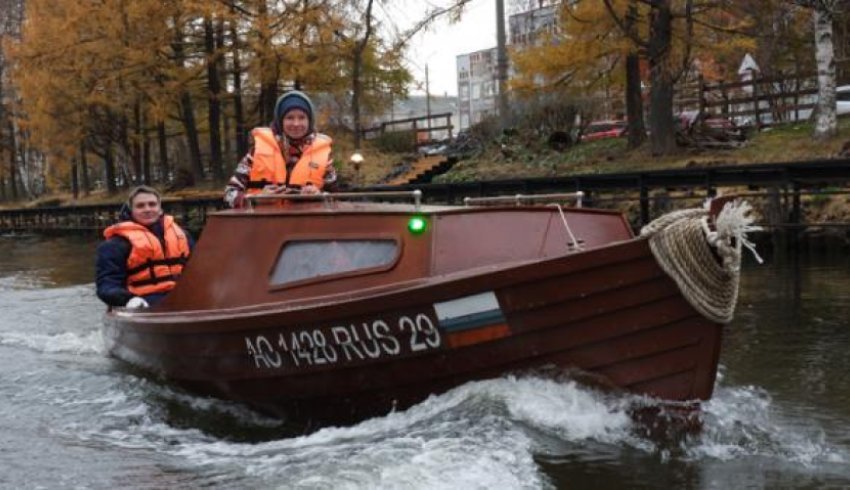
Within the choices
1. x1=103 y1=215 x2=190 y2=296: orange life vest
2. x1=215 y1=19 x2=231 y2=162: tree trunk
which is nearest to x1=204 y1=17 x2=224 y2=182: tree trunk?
x1=215 y1=19 x2=231 y2=162: tree trunk

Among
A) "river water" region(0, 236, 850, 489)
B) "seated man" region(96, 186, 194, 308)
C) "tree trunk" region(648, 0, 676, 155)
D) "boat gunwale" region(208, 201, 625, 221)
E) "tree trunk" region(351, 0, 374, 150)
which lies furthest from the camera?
"tree trunk" region(351, 0, 374, 150)

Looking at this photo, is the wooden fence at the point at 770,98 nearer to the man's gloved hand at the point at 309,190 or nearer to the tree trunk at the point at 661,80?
the tree trunk at the point at 661,80

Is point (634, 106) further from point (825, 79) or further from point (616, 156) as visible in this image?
point (825, 79)

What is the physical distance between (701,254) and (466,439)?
6.07 ft

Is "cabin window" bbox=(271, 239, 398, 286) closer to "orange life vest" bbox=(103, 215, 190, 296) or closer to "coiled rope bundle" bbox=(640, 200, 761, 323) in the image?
"coiled rope bundle" bbox=(640, 200, 761, 323)

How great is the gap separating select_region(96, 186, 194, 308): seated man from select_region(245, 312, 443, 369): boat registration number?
2.43 m

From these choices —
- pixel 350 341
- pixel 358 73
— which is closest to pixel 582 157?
pixel 358 73

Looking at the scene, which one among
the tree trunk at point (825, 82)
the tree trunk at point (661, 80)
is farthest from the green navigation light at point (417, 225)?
the tree trunk at point (825, 82)

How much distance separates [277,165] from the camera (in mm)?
8398

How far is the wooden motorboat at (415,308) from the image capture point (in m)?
5.96

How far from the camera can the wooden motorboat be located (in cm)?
596

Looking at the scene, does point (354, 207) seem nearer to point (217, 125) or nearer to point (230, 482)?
point (230, 482)

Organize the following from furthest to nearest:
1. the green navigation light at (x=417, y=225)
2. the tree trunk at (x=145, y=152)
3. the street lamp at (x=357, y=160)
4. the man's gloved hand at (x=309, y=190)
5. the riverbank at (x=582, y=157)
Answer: the tree trunk at (x=145, y=152), the riverbank at (x=582, y=157), the street lamp at (x=357, y=160), the man's gloved hand at (x=309, y=190), the green navigation light at (x=417, y=225)

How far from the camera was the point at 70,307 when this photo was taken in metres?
14.9
